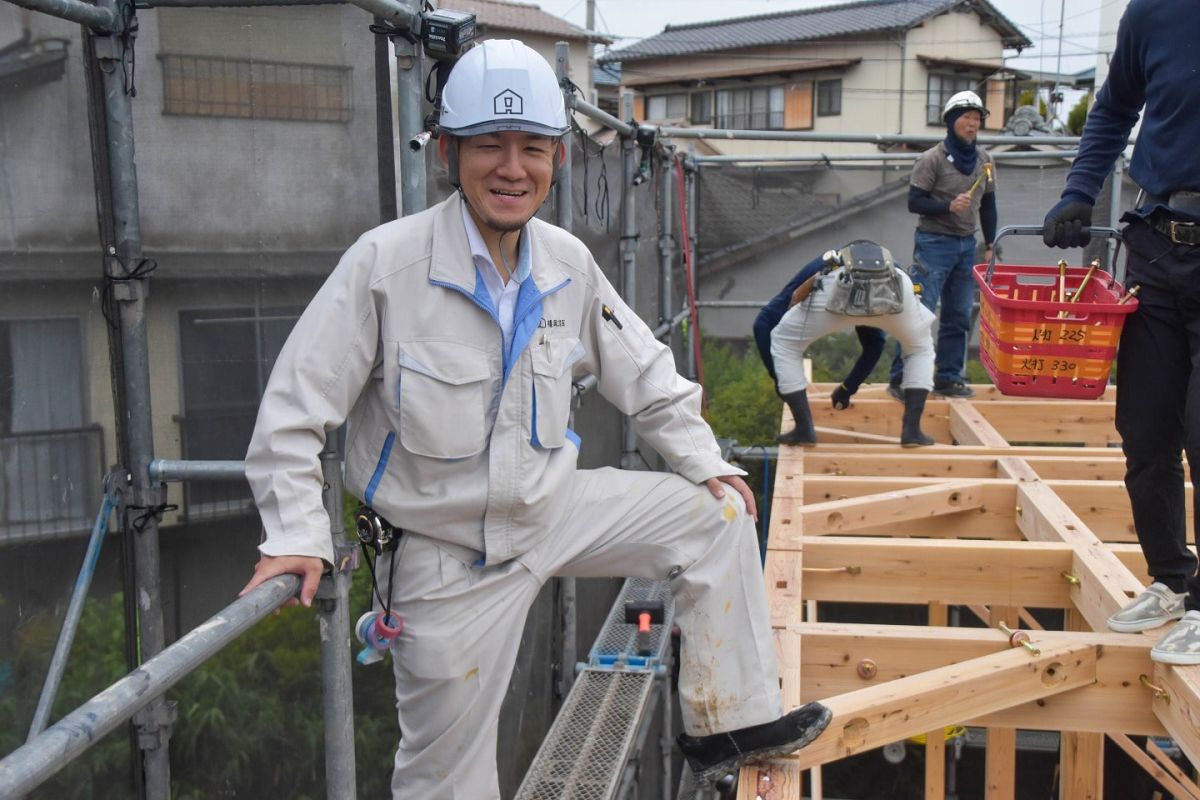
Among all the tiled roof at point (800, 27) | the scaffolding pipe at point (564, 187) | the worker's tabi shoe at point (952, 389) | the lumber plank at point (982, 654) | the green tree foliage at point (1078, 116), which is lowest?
the lumber plank at point (982, 654)

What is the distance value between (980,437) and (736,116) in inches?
1019

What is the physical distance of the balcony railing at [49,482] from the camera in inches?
88.7

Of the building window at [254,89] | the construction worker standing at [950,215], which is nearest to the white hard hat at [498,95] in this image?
the building window at [254,89]

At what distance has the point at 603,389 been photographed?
2826 millimetres

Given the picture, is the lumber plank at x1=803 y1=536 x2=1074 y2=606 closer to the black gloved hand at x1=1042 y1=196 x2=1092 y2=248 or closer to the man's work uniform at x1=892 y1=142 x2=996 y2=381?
the black gloved hand at x1=1042 y1=196 x2=1092 y2=248

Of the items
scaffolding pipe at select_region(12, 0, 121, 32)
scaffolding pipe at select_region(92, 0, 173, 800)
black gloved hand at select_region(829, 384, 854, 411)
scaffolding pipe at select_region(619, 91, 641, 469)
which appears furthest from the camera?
black gloved hand at select_region(829, 384, 854, 411)

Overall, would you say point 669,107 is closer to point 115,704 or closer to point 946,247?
point 946,247

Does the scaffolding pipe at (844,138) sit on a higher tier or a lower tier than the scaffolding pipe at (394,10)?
higher

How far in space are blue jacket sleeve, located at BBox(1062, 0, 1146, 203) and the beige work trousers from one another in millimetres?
1534

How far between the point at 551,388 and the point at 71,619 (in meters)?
1.13

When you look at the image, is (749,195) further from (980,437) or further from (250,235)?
(250,235)

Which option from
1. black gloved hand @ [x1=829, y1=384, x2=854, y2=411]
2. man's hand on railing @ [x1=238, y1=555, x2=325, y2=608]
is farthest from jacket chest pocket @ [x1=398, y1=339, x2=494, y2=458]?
black gloved hand @ [x1=829, y1=384, x2=854, y2=411]

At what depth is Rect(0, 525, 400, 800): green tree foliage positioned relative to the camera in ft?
7.73

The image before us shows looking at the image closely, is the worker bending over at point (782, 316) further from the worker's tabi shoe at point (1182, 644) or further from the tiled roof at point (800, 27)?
the tiled roof at point (800, 27)
